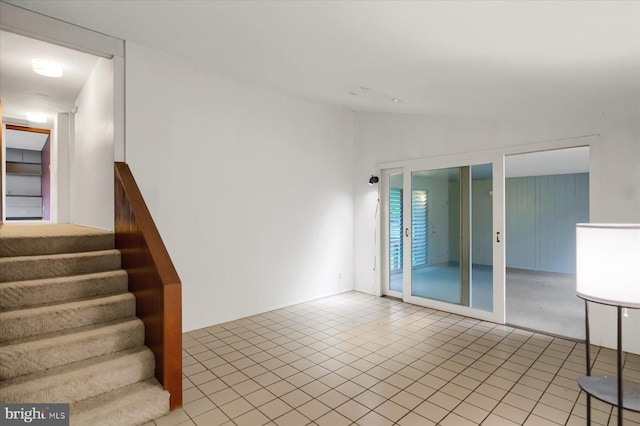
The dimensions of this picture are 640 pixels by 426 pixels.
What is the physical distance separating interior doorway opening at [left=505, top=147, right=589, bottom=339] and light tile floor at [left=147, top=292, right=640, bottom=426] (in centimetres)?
222

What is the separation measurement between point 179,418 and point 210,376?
0.59 m

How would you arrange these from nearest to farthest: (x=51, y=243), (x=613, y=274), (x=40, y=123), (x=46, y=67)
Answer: (x=613, y=274) → (x=51, y=243) → (x=46, y=67) → (x=40, y=123)

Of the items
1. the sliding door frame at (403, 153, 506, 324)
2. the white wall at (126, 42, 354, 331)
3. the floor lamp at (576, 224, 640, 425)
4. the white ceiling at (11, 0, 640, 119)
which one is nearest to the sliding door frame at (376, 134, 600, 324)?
the sliding door frame at (403, 153, 506, 324)

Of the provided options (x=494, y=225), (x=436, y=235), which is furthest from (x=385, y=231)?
(x=494, y=225)

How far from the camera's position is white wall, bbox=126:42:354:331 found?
370 cm

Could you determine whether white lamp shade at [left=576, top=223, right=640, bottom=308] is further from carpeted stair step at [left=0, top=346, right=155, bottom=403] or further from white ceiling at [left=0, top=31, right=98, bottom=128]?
white ceiling at [left=0, top=31, right=98, bottom=128]

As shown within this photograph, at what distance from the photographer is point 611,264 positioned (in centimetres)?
162

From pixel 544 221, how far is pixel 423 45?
7.49 m

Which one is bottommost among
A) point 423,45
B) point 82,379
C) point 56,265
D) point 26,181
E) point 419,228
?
point 82,379

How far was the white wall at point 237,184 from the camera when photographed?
3697 millimetres

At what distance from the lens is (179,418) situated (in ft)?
7.50

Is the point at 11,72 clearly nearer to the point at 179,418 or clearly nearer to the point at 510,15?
the point at 179,418

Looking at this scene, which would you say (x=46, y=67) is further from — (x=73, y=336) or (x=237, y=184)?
(x=73, y=336)

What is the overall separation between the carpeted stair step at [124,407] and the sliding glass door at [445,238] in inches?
148
